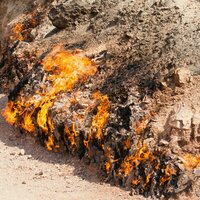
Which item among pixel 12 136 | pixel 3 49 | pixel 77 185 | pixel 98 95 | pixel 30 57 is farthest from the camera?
pixel 3 49

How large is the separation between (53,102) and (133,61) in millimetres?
2156

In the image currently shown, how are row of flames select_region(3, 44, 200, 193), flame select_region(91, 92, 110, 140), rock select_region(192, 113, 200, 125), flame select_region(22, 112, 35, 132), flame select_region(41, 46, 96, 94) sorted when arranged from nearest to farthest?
rock select_region(192, 113, 200, 125), row of flames select_region(3, 44, 200, 193), flame select_region(91, 92, 110, 140), flame select_region(41, 46, 96, 94), flame select_region(22, 112, 35, 132)

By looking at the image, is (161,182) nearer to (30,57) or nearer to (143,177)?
(143,177)

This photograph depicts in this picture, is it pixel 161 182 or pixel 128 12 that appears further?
pixel 128 12

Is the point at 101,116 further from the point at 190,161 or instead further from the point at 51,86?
the point at 190,161

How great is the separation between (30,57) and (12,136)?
112 inches

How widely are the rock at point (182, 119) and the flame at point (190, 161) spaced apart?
555mm

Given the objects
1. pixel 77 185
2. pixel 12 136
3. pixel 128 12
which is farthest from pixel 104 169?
pixel 128 12

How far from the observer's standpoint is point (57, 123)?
10.8 m

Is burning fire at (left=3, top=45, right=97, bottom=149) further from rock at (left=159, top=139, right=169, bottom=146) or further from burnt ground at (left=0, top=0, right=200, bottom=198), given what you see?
rock at (left=159, top=139, right=169, bottom=146)

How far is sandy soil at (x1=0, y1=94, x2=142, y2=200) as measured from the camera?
9195mm

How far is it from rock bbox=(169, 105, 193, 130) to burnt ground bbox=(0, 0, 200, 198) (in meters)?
0.02

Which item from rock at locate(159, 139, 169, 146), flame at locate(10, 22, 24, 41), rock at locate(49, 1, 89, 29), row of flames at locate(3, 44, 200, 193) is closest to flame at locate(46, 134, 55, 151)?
row of flames at locate(3, 44, 200, 193)

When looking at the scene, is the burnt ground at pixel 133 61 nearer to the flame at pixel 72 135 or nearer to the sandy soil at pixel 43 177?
the flame at pixel 72 135
